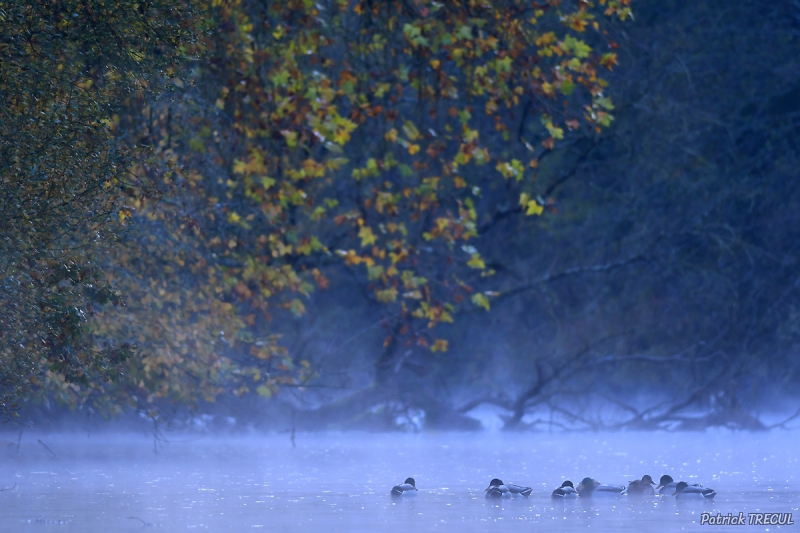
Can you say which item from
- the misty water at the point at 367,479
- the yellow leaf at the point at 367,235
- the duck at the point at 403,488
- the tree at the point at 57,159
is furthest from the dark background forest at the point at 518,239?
the tree at the point at 57,159

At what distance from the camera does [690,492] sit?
23.1 feet

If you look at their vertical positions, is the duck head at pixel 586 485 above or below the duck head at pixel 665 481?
below

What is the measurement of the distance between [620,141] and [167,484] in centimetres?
738

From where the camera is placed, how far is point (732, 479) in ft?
26.4

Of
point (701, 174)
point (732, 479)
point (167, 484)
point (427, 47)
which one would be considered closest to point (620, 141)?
point (701, 174)

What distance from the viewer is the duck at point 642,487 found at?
7.16 meters

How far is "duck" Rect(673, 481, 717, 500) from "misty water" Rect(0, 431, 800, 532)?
12 cm

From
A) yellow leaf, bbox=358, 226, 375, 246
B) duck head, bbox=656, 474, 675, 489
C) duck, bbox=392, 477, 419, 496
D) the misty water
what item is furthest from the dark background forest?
duck head, bbox=656, 474, 675, 489

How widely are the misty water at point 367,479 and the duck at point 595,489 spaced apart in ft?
0.61

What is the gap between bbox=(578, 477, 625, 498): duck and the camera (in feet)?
23.0

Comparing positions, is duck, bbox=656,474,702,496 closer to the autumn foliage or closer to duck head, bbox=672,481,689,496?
duck head, bbox=672,481,689,496

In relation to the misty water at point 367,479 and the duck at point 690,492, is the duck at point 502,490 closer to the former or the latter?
the misty water at point 367,479

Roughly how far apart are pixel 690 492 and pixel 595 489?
0.54 metres

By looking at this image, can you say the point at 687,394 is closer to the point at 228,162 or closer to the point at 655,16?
the point at 655,16
